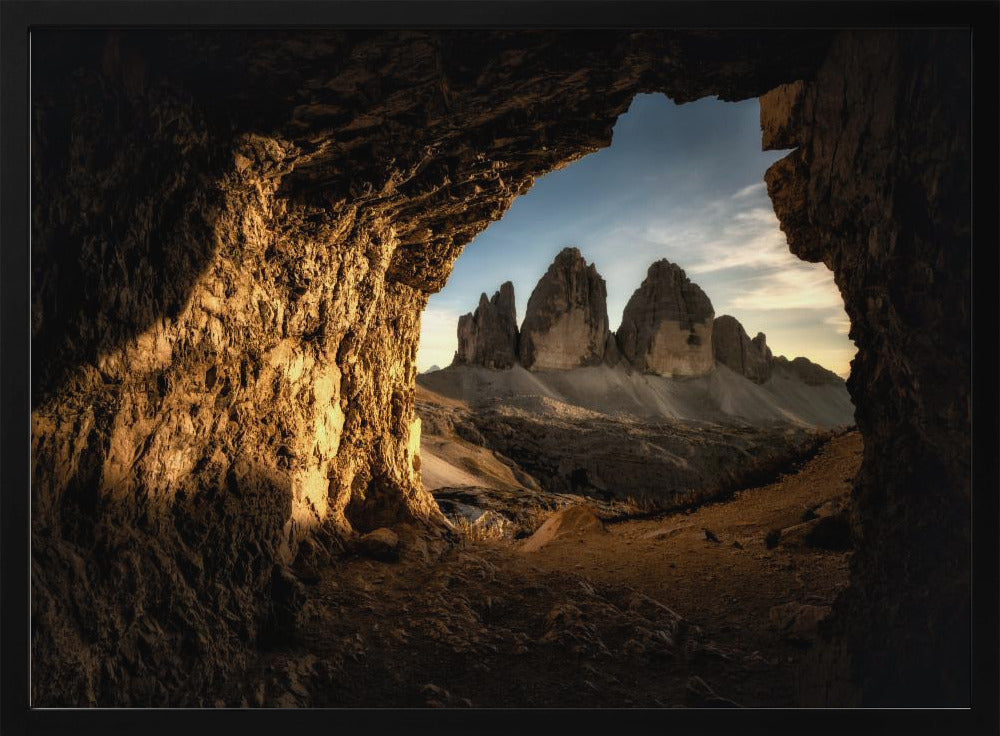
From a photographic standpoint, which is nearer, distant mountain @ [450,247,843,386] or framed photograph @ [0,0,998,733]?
framed photograph @ [0,0,998,733]

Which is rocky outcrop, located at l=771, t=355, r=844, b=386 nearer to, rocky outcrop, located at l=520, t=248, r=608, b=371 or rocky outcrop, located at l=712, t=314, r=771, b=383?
rocky outcrop, located at l=712, t=314, r=771, b=383

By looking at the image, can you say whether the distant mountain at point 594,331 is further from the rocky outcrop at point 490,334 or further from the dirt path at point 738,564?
the dirt path at point 738,564

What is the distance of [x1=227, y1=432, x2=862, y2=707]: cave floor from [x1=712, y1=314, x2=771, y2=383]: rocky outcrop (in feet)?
194

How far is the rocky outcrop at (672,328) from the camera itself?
5675 centimetres

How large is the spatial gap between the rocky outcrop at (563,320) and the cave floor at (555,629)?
162ft

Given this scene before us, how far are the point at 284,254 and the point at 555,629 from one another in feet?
11.0

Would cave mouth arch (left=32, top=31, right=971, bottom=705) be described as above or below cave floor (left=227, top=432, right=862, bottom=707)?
above

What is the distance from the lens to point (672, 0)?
268 cm

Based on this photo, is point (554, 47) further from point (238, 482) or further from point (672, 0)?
point (238, 482)

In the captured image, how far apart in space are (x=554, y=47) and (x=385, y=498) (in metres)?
4.84

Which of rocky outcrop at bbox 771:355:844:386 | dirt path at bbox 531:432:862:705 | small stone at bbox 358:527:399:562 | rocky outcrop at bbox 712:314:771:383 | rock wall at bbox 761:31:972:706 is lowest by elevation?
dirt path at bbox 531:432:862:705

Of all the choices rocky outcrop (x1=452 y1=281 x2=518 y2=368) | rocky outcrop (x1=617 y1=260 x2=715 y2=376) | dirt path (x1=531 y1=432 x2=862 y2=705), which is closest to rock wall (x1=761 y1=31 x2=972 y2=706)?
dirt path (x1=531 y1=432 x2=862 y2=705)

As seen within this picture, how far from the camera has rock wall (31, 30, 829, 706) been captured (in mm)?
2441
